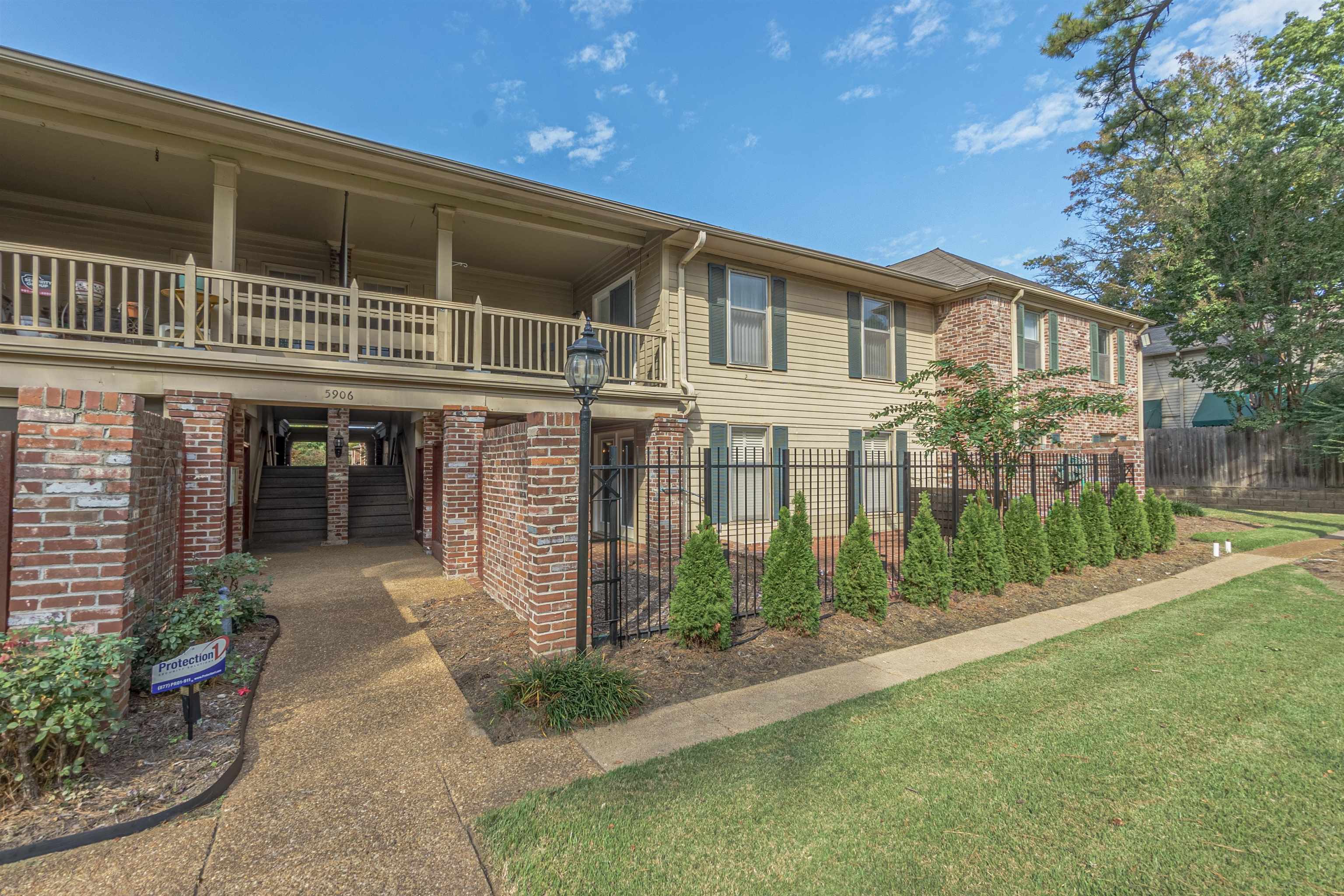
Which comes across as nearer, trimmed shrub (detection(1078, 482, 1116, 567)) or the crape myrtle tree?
trimmed shrub (detection(1078, 482, 1116, 567))

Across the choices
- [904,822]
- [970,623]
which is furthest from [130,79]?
[970,623]

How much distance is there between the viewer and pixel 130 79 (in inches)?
230

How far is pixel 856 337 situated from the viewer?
1148cm

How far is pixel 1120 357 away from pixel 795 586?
1539cm

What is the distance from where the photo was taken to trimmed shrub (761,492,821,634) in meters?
5.15

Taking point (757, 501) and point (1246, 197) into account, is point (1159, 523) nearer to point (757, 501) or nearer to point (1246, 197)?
point (757, 501)

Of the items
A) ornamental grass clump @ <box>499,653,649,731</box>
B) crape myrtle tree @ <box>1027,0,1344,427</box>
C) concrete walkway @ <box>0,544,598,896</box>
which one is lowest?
concrete walkway @ <box>0,544,598,896</box>

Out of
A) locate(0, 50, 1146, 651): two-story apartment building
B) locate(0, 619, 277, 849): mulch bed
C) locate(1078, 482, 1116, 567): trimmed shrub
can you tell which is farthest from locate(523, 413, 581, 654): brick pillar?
locate(1078, 482, 1116, 567): trimmed shrub

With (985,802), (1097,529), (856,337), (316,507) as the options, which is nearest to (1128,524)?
(1097,529)

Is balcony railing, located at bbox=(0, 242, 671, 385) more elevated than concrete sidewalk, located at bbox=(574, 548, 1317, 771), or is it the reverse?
balcony railing, located at bbox=(0, 242, 671, 385)

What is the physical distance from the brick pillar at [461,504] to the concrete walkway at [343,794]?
239 cm

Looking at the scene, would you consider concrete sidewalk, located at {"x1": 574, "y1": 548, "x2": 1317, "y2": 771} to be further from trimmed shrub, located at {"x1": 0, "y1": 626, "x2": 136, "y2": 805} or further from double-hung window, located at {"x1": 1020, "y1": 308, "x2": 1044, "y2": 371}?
double-hung window, located at {"x1": 1020, "y1": 308, "x2": 1044, "y2": 371}

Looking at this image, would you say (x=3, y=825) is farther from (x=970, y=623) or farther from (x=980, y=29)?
(x=980, y=29)

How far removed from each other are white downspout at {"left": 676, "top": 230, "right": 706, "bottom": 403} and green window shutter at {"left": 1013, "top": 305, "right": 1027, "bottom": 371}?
796 centimetres
